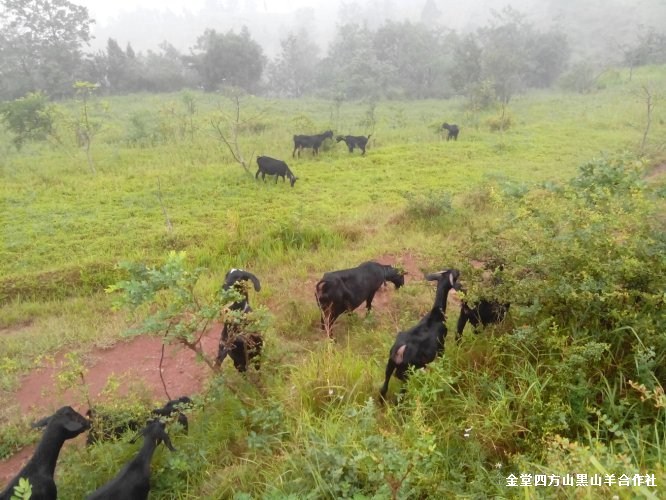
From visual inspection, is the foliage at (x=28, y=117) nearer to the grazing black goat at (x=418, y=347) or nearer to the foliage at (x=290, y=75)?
the grazing black goat at (x=418, y=347)

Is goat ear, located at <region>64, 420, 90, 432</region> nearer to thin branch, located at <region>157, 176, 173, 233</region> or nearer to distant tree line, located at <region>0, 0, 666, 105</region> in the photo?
thin branch, located at <region>157, 176, 173, 233</region>

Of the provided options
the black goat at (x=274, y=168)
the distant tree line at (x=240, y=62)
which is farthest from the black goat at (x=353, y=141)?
the distant tree line at (x=240, y=62)

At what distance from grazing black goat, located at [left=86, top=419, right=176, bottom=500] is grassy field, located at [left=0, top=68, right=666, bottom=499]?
0.65 ft

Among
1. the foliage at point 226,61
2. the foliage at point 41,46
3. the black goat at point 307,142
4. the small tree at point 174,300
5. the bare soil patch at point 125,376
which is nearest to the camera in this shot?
the small tree at point 174,300

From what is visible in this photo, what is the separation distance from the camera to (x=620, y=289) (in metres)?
3.11

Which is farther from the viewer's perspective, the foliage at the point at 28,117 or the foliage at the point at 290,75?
the foliage at the point at 290,75

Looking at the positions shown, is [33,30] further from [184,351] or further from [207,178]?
[184,351]

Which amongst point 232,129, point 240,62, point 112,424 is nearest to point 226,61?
point 240,62

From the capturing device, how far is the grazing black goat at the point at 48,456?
10.8 ft

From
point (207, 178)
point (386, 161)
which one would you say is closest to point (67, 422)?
point (207, 178)

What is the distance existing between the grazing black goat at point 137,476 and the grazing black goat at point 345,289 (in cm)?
215

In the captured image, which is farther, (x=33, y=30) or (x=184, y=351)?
(x=33, y=30)

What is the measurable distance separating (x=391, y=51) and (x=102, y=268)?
3876cm

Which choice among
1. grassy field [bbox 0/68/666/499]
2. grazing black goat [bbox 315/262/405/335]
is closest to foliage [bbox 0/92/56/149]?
grassy field [bbox 0/68/666/499]
